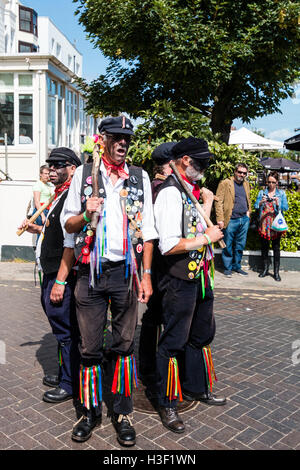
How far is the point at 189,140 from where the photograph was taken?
342 cm

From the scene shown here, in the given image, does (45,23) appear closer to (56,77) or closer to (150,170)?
(56,77)

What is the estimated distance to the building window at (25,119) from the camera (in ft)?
62.8

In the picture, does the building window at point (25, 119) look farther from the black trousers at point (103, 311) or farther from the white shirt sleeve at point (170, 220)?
the black trousers at point (103, 311)

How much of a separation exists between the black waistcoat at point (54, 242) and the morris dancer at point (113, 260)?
0.56 meters

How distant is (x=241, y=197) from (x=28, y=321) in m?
4.74

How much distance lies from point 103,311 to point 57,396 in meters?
1.07

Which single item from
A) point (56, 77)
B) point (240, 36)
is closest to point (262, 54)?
point (240, 36)

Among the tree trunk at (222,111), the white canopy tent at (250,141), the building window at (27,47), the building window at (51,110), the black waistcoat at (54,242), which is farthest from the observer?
the building window at (27,47)

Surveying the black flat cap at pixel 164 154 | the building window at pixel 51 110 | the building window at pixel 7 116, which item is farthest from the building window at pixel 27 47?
the black flat cap at pixel 164 154

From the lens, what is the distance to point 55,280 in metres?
3.73

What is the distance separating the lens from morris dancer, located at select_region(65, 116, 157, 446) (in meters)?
3.15

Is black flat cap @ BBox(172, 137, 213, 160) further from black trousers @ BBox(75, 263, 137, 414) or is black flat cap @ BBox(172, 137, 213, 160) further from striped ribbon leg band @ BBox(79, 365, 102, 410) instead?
striped ribbon leg band @ BBox(79, 365, 102, 410)

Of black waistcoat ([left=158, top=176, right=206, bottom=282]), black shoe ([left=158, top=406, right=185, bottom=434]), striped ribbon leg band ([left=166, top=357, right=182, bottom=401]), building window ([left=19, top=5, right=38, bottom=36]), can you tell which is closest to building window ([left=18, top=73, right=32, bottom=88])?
black waistcoat ([left=158, top=176, right=206, bottom=282])

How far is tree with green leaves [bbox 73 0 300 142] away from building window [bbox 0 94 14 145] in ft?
27.6
